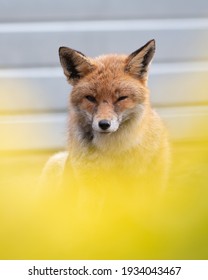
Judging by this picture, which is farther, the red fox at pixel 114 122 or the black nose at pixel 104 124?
the red fox at pixel 114 122

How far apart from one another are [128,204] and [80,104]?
2.05 ft

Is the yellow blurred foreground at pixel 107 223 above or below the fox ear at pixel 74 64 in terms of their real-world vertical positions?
below

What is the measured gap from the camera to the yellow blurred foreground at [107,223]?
134 inches

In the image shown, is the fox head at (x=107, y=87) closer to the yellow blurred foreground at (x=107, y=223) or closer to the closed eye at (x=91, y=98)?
the closed eye at (x=91, y=98)

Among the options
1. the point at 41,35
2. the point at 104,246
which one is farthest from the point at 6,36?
the point at 104,246

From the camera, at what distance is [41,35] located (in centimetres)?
472

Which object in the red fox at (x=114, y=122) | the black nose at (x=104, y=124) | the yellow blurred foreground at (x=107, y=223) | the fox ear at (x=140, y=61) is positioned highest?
the fox ear at (x=140, y=61)

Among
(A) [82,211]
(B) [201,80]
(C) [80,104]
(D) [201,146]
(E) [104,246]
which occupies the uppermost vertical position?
(B) [201,80]

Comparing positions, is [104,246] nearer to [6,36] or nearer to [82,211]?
[82,211]

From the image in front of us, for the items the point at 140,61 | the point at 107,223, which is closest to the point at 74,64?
the point at 140,61

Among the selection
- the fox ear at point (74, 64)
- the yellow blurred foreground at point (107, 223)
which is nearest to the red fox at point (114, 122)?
the fox ear at point (74, 64)

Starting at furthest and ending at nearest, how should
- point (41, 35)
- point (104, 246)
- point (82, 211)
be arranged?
point (41, 35), point (82, 211), point (104, 246)

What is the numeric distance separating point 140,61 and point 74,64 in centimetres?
35

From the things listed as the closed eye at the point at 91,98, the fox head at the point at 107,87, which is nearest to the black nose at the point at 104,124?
the fox head at the point at 107,87
